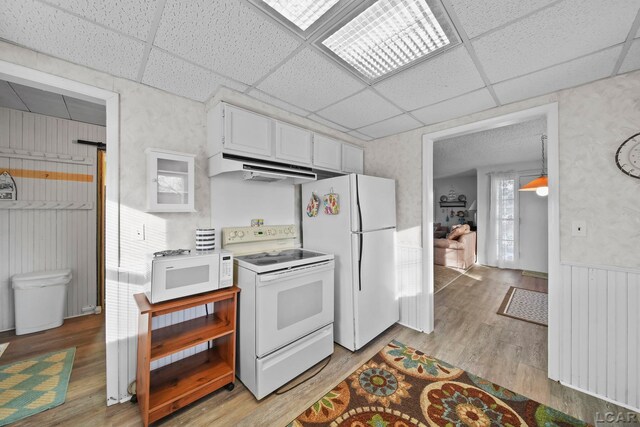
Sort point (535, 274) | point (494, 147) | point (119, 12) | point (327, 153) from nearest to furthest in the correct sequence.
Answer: point (119, 12) < point (327, 153) < point (494, 147) < point (535, 274)

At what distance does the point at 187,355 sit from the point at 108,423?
1.88 feet

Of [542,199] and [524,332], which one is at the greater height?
[542,199]

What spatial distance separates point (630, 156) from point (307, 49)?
7.88 ft

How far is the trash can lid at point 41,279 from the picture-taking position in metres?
2.67

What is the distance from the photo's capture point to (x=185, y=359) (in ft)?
6.78

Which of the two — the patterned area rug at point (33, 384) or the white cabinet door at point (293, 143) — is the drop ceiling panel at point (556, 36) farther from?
the patterned area rug at point (33, 384)

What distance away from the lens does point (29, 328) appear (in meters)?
2.71

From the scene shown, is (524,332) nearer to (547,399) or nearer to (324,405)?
(547,399)

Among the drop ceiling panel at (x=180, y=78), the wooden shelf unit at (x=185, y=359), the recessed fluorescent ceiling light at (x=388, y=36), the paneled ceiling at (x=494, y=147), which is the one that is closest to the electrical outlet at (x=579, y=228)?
the paneled ceiling at (x=494, y=147)

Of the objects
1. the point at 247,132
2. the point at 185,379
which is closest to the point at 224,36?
the point at 247,132

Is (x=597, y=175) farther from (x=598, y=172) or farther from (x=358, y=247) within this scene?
(x=358, y=247)

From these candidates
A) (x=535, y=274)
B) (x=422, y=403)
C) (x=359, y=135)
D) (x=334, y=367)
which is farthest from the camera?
(x=535, y=274)

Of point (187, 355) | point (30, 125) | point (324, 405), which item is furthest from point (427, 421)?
point (30, 125)

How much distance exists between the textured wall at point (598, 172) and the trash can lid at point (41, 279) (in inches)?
200
